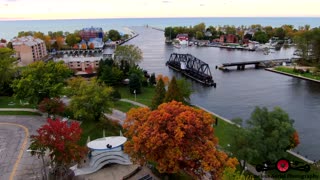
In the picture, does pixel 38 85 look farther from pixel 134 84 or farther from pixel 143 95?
pixel 143 95

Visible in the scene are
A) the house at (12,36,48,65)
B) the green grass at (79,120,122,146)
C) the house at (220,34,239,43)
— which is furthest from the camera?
the house at (220,34,239,43)

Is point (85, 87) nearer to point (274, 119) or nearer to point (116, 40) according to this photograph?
point (274, 119)

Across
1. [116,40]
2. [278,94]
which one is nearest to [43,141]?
[278,94]

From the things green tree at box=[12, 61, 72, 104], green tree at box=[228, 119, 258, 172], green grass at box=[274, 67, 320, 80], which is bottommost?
green grass at box=[274, 67, 320, 80]

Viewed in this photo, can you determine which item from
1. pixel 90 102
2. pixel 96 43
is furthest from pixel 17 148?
pixel 96 43

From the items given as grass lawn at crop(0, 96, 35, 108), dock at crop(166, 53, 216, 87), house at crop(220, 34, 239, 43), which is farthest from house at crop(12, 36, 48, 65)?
house at crop(220, 34, 239, 43)

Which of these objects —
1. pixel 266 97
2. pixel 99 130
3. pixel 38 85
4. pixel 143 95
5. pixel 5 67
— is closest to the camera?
pixel 99 130

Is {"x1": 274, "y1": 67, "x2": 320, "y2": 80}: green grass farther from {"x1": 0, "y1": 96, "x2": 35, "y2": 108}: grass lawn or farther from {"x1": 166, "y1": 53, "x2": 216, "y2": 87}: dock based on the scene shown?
{"x1": 0, "y1": 96, "x2": 35, "y2": 108}: grass lawn
